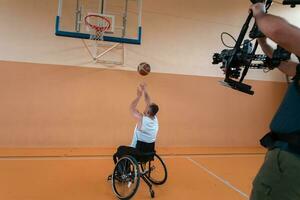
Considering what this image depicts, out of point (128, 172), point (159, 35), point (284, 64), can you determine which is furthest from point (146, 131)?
point (159, 35)

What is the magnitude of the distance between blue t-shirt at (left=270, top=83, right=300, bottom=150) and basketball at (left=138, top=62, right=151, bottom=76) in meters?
3.82

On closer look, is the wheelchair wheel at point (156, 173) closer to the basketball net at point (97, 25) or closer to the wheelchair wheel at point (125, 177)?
the wheelchair wheel at point (125, 177)

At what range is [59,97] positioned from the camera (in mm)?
4891

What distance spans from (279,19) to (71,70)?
13.8ft

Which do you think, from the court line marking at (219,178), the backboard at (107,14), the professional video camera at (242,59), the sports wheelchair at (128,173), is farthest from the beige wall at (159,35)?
the professional video camera at (242,59)

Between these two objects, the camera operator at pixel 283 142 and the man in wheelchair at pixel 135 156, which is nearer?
the camera operator at pixel 283 142

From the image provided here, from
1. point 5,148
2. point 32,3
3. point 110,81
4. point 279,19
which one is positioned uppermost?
point 32,3

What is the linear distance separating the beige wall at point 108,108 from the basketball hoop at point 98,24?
82 cm

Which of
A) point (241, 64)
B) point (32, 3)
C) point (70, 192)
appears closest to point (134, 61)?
point (32, 3)

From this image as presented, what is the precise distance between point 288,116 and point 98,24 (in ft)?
12.1

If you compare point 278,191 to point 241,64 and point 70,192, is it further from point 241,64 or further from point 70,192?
point 70,192

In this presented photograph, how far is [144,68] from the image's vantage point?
4949 millimetres

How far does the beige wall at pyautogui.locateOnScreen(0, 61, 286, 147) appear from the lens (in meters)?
4.72

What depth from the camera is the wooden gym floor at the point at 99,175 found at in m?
3.06
